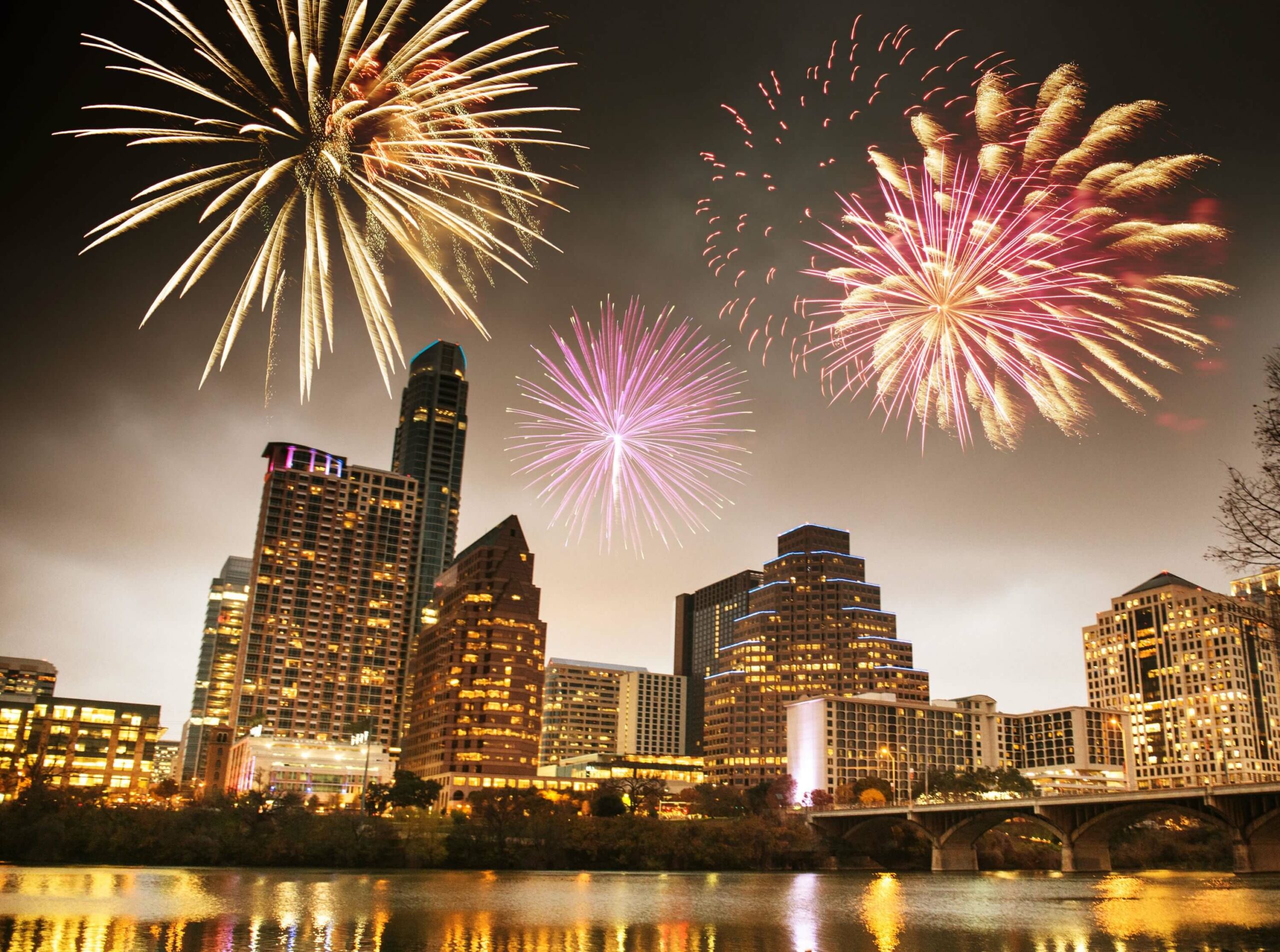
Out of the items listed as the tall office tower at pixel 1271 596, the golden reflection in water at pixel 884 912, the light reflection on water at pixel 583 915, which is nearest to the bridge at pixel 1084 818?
the light reflection on water at pixel 583 915

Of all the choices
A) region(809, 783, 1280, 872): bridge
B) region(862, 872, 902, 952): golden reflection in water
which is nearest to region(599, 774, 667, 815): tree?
region(809, 783, 1280, 872): bridge

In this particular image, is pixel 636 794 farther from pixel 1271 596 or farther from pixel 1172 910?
pixel 1271 596

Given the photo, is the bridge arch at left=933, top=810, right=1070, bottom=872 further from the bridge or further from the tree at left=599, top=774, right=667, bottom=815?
the tree at left=599, top=774, right=667, bottom=815

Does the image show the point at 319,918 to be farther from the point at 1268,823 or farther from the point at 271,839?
the point at 1268,823

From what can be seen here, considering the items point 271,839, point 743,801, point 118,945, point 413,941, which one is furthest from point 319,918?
point 743,801

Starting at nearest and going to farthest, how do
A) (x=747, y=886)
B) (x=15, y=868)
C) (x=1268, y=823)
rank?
(x=15, y=868)
(x=747, y=886)
(x=1268, y=823)

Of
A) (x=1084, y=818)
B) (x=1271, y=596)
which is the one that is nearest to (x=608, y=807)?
(x=1084, y=818)
